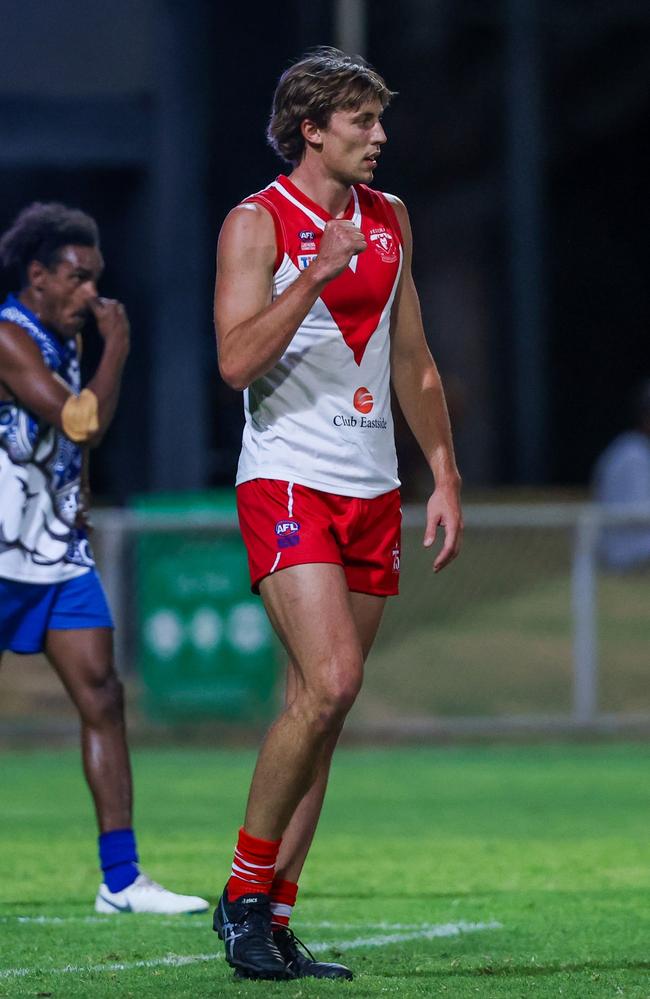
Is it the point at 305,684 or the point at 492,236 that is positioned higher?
the point at 492,236

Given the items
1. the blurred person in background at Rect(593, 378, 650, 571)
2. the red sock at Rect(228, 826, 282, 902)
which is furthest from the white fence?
the red sock at Rect(228, 826, 282, 902)

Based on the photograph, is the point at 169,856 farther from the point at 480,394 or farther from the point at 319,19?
the point at 480,394

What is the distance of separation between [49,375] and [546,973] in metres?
2.56

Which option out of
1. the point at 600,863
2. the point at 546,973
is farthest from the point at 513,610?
the point at 546,973

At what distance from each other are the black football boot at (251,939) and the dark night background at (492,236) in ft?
36.7

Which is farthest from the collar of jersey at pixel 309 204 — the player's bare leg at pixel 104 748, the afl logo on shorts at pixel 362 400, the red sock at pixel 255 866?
the player's bare leg at pixel 104 748

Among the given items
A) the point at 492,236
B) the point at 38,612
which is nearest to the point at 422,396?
the point at 38,612

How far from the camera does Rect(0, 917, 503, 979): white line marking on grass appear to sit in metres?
5.59

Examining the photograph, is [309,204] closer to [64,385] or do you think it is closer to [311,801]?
[64,385]

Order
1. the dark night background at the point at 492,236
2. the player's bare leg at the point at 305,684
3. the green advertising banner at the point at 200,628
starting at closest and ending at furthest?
1. the player's bare leg at the point at 305,684
2. the green advertising banner at the point at 200,628
3. the dark night background at the point at 492,236

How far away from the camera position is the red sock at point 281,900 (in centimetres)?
549

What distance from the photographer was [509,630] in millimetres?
14305

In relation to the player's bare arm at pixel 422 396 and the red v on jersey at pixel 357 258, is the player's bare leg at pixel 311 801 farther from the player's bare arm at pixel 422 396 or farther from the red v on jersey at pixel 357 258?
the red v on jersey at pixel 357 258

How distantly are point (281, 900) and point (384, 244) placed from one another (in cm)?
183
